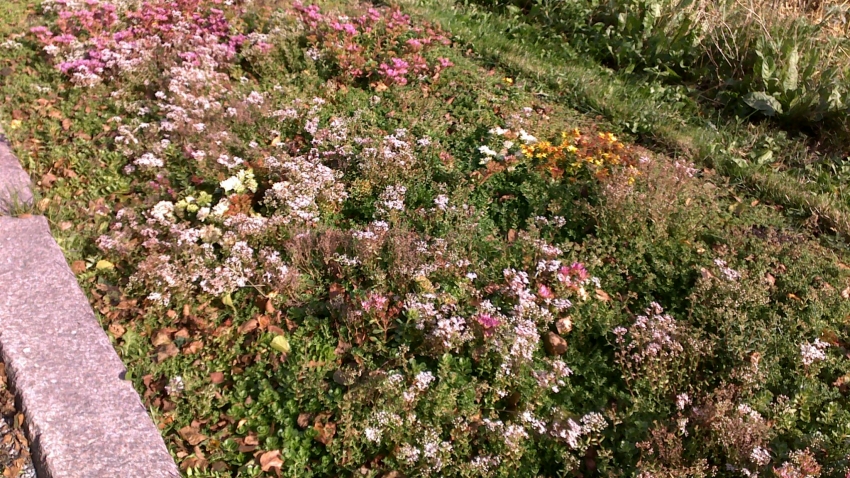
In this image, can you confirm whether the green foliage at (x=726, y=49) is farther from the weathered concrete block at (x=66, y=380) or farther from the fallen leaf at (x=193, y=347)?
the weathered concrete block at (x=66, y=380)

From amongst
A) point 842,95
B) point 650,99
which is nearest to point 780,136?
point 842,95

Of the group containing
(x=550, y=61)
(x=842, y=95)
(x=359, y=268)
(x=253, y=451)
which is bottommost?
(x=253, y=451)

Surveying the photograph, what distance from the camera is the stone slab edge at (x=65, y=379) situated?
293cm

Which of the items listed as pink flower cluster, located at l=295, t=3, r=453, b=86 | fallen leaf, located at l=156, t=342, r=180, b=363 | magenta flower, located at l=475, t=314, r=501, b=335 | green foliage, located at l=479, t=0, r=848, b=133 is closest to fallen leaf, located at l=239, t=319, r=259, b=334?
fallen leaf, located at l=156, t=342, r=180, b=363

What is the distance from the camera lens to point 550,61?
673 cm

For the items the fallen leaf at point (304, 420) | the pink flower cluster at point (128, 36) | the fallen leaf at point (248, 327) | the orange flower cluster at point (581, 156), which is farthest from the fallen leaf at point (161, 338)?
the pink flower cluster at point (128, 36)

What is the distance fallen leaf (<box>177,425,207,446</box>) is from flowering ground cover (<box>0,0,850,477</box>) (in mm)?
17

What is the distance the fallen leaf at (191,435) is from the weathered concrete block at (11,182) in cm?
224

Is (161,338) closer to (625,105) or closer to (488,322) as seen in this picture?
(488,322)

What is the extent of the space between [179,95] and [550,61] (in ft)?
12.1

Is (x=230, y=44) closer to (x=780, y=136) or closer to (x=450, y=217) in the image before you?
(x=450, y=217)

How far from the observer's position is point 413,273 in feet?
12.6

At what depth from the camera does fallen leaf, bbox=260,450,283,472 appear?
3.09 m

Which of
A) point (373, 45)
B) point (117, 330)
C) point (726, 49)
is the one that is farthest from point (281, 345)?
point (726, 49)
